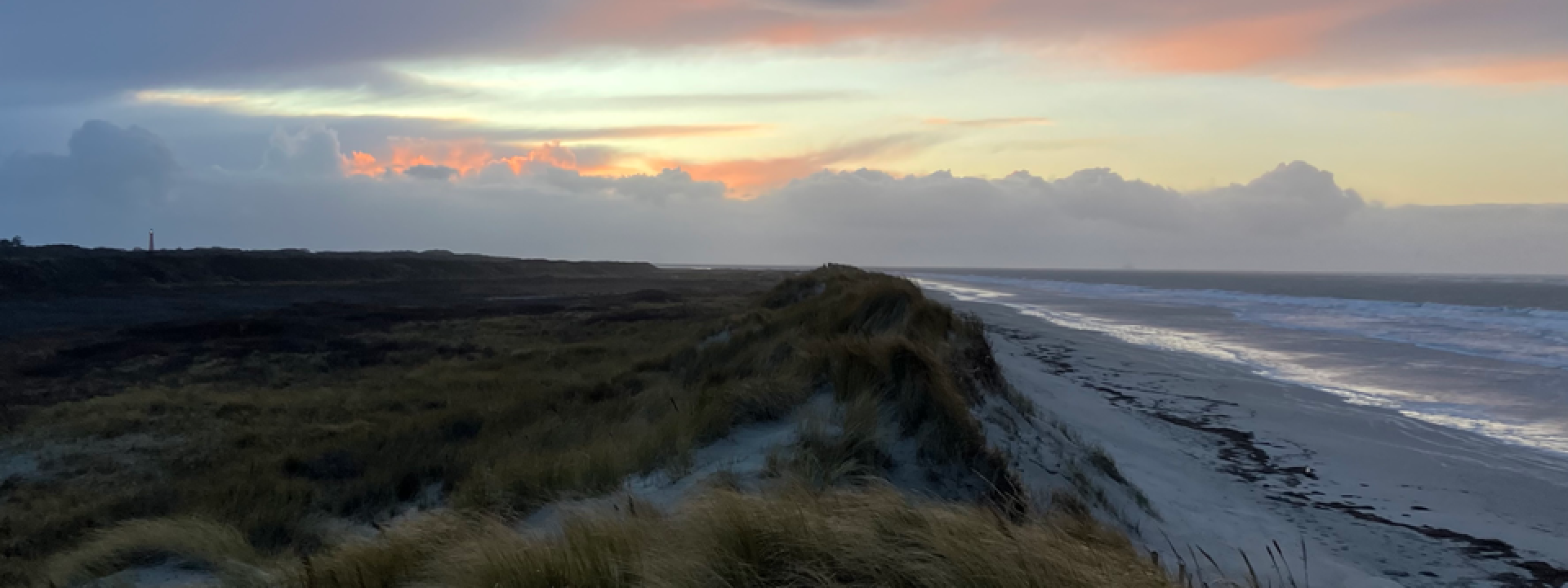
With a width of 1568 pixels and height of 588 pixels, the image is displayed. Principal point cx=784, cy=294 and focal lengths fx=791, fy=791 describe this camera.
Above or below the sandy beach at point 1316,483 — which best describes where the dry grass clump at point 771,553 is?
above

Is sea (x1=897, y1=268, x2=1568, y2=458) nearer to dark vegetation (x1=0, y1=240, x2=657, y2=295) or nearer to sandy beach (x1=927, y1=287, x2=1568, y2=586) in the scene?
sandy beach (x1=927, y1=287, x2=1568, y2=586)

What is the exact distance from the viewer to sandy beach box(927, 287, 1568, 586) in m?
6.88

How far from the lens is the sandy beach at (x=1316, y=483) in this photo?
6.88 meters

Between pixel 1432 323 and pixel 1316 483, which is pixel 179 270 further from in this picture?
pixel 1432 323

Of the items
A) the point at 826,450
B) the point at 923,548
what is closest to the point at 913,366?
the point at 826,450

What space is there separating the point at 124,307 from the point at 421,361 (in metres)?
27.2

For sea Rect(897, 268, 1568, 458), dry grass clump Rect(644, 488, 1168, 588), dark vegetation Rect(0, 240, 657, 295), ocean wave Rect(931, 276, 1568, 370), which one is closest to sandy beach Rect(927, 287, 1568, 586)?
dry grass clump Rect(644, 488, 1168, 588)

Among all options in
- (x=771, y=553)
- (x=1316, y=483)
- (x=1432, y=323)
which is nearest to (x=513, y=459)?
(x=771, y=553)

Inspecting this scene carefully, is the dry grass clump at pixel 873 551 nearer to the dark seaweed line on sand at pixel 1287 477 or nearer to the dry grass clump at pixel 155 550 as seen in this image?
the dry grass clump at pixel 155 550

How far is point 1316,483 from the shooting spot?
9438 millimetres

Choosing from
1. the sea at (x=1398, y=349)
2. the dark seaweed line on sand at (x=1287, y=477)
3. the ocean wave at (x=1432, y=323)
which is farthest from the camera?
the ocean wave at (x=1432, y=323)

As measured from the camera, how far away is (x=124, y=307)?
36.3 meters

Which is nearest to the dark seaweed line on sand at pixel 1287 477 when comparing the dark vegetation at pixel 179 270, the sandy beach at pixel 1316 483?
the sandy beach at pixel 1316 483

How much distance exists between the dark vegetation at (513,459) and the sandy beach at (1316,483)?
1.45 meters
